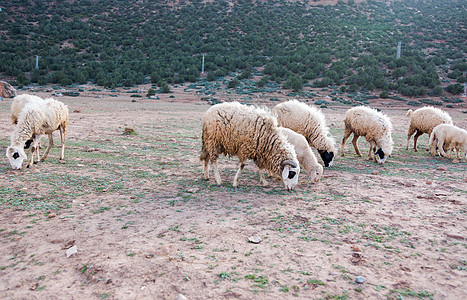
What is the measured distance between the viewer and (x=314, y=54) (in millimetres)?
41281

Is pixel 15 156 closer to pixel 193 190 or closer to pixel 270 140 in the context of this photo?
pixel 193 190

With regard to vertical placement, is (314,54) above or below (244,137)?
above

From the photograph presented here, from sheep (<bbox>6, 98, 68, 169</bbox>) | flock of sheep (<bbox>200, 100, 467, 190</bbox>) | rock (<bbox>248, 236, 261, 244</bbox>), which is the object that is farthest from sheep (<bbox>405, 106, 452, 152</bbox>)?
sheep (<bbox>6, 98, 68, 169</bbox>)

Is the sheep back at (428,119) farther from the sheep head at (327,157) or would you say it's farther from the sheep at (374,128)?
the sheep head at (327,157)

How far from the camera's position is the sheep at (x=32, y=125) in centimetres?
754

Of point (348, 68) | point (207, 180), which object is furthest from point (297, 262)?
point (348, 68)

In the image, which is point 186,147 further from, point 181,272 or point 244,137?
point 181,272

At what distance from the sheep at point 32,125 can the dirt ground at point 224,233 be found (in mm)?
397

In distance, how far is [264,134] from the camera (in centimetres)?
697

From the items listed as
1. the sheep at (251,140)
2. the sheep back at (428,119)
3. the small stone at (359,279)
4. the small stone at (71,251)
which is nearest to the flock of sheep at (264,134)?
the sheep at (251,140)

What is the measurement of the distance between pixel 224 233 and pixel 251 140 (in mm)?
2740

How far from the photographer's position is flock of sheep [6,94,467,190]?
6.94m

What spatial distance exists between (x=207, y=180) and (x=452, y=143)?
30.4 ft

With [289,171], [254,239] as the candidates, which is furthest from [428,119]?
[254,239]
